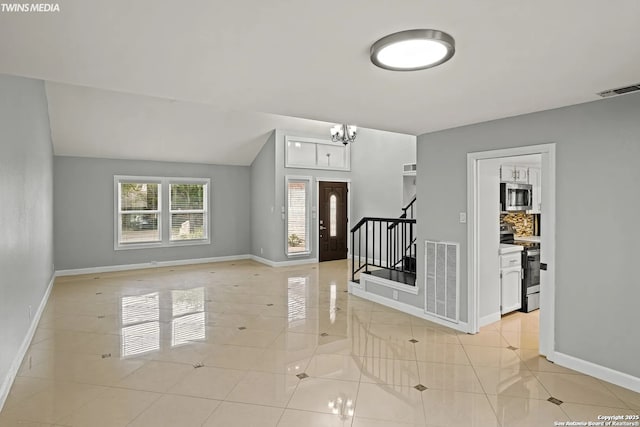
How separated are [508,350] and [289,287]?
3.85m

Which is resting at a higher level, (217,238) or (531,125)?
(531,125)

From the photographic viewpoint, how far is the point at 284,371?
11.3ft

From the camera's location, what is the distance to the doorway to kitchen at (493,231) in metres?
3.62

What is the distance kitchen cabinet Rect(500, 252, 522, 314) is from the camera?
487 centimetres

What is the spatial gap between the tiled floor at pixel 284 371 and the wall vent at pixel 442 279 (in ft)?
0.88

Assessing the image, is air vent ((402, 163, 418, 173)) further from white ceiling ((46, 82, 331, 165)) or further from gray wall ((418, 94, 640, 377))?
gray wall ((418, 94, 640, 377))

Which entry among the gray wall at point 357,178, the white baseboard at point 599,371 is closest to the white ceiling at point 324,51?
the white baseboard at point 599,371

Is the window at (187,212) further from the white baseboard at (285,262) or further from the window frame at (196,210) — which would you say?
the white baseboard at (285,262)

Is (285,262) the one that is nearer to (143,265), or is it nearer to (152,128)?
(143,265)

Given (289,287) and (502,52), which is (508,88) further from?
(289,287)

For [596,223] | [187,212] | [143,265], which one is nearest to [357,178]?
[187,212]

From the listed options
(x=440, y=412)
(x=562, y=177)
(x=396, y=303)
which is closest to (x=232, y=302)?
(x=396, y=303)

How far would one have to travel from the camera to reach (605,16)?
6.05ft

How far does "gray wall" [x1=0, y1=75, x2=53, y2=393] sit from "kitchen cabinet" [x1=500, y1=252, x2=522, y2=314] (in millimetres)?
5373
